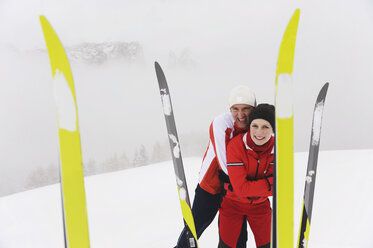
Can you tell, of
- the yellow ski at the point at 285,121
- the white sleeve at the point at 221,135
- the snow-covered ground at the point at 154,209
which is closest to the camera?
the yellow ski at the point at 285,121

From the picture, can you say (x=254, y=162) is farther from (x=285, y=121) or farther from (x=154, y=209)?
(x=154, y=209)

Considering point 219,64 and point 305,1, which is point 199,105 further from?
point 305,1

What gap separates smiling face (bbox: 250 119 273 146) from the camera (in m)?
0.80

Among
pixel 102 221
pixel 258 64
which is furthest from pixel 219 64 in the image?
pixel 102 221

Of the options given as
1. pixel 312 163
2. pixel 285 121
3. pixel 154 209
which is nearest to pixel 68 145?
pixel 285 121

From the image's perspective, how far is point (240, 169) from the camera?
830 mm

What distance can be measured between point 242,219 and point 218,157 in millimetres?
249

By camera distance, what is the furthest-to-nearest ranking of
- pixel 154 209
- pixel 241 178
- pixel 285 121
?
pixel 154 209, pixel 241 178, pixel 285 121

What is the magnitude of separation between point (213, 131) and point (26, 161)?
13.9 ft

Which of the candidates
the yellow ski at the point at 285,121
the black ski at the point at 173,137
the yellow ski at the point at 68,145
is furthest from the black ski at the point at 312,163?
the yellow ski at the point at 68,145

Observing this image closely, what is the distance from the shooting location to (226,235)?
3.32 feet

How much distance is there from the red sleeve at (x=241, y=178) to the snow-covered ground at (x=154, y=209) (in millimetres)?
1031

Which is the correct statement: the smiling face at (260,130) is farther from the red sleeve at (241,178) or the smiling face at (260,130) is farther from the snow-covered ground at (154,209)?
the snow-covered ground at (154,209)

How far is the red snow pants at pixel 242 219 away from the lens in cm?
98
